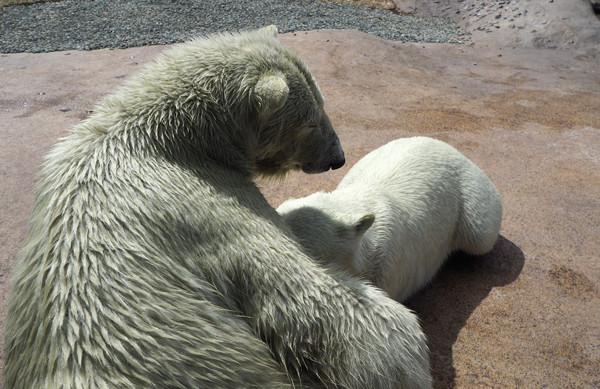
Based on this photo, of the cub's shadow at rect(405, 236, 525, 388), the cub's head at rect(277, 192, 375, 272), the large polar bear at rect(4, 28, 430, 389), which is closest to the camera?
the large polar bear at rect(4, 28, 430, 389)

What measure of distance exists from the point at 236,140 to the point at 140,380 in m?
1.04

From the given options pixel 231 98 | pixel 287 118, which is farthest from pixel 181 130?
pixel 287 118

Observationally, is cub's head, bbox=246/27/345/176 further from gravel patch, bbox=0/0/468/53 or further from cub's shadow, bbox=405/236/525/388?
gravel patch, bbox=0/0/468/53

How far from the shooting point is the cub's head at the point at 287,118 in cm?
203

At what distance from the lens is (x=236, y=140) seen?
6.89ft

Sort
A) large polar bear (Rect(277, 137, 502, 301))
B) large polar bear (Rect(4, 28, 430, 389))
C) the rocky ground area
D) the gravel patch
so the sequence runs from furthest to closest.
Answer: the gravel patch → the rocky ground area → large polar bear (Rect(277, 137, 502, 301)) → large polar bear (Rect(4, 28, 430, 389))

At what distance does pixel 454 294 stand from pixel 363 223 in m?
1.39

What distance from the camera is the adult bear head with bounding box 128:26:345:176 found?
198 cm

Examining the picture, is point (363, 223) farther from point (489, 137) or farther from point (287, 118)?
point (489, 137)

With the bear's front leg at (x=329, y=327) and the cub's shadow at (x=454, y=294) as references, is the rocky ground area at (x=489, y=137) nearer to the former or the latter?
the cub's shadow at (x=454, y=294)

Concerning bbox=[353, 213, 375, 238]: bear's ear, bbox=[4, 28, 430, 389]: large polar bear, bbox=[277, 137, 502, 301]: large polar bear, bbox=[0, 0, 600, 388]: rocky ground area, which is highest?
bbox=[4, 28, 430, 389]: large polar bear

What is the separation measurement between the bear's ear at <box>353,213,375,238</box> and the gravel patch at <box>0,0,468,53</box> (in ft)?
28.9

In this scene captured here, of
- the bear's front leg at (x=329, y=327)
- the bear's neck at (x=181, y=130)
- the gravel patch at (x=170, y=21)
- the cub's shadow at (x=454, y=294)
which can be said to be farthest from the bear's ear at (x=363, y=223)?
the gravel patch at (x=170, y=21)

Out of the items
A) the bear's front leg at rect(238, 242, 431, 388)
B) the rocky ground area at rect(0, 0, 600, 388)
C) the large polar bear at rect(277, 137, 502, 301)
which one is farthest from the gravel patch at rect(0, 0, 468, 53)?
the bear's front leg at rect(238, 242, 431, 388)
